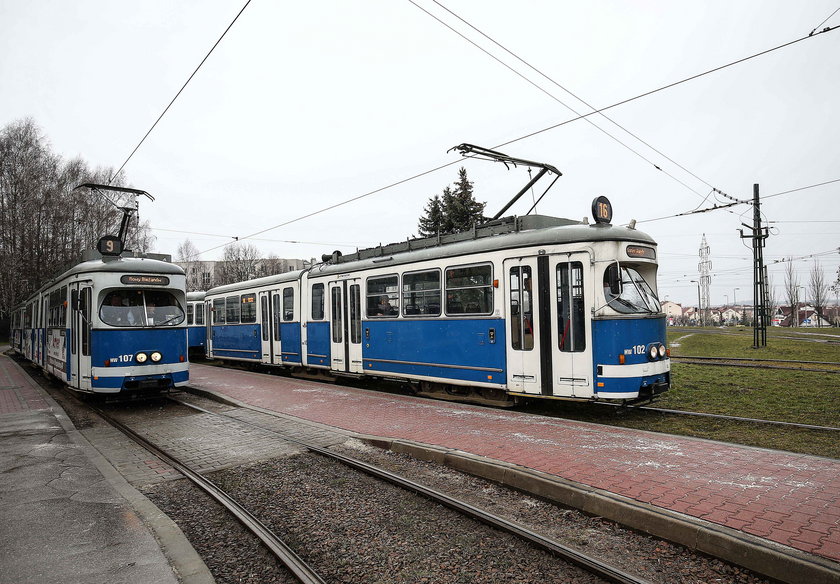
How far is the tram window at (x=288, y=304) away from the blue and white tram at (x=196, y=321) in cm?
903

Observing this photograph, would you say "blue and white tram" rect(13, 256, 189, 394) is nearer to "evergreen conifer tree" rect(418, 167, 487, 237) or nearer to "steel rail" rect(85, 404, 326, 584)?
"steel rail" rect(85, 404, 326, 584)

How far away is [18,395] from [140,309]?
5497 millimetres

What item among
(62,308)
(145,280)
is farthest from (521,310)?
(62,308)

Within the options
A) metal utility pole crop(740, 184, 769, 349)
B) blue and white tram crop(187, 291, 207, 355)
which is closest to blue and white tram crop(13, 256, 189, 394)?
blue and white tram crop(187, 291, 207, 355)

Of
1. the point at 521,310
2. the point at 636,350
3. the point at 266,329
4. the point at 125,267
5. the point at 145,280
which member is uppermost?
the point at 125,267

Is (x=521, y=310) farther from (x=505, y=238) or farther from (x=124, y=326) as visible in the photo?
(x=124, y=326)

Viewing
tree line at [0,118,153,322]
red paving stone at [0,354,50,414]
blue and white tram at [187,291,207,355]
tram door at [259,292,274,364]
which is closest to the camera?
red paving stone at [0,354,50,414]

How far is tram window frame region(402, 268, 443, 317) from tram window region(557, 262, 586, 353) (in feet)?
9.10

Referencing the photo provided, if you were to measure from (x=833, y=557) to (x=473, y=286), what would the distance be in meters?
6.94

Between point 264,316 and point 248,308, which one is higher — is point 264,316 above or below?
below

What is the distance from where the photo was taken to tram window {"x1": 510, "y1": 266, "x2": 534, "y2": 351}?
351 inches

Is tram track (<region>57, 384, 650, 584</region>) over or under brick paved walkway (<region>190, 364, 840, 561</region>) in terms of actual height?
under

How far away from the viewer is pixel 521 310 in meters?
9.03

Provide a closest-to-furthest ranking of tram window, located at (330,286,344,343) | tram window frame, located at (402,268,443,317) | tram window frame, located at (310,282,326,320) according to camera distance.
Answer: tram window frame, located at (402,268,443,317), tram window, located at (330,286,344,343), tram window frame, located at (310,282,326,320)
